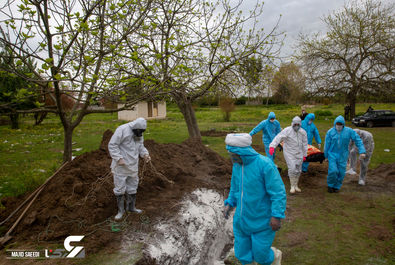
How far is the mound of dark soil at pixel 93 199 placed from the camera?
3.90 metres

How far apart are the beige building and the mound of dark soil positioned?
2125 centimetres

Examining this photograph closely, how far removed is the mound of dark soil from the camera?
3.90 meters

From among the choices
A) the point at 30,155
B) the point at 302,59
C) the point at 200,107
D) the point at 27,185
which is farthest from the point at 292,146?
the point at 200,107

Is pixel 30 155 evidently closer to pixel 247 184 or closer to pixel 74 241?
pixel 74 241

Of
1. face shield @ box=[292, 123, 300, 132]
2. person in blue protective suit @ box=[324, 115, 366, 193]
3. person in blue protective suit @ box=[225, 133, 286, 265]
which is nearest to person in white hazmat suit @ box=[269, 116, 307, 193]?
face shield @ box=[292, 123, 300, 132]

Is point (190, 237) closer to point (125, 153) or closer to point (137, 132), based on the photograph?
point (125, 153)

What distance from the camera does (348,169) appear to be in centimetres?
804

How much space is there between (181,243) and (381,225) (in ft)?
12.3

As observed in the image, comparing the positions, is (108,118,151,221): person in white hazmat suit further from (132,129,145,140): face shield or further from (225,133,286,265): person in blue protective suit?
(225,133,286,265): person in blue protective suit

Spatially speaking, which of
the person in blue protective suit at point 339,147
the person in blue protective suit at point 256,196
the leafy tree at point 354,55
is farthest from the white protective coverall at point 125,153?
the leafy tree at point 354,55

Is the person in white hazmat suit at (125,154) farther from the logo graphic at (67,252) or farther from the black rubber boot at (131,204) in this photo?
the logo graphic at (67,252)

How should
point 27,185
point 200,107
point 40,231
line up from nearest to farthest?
point 40,231
point 27,185
point 200,107

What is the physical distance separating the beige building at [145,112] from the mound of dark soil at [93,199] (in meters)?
21.2

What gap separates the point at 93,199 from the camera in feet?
14.9
